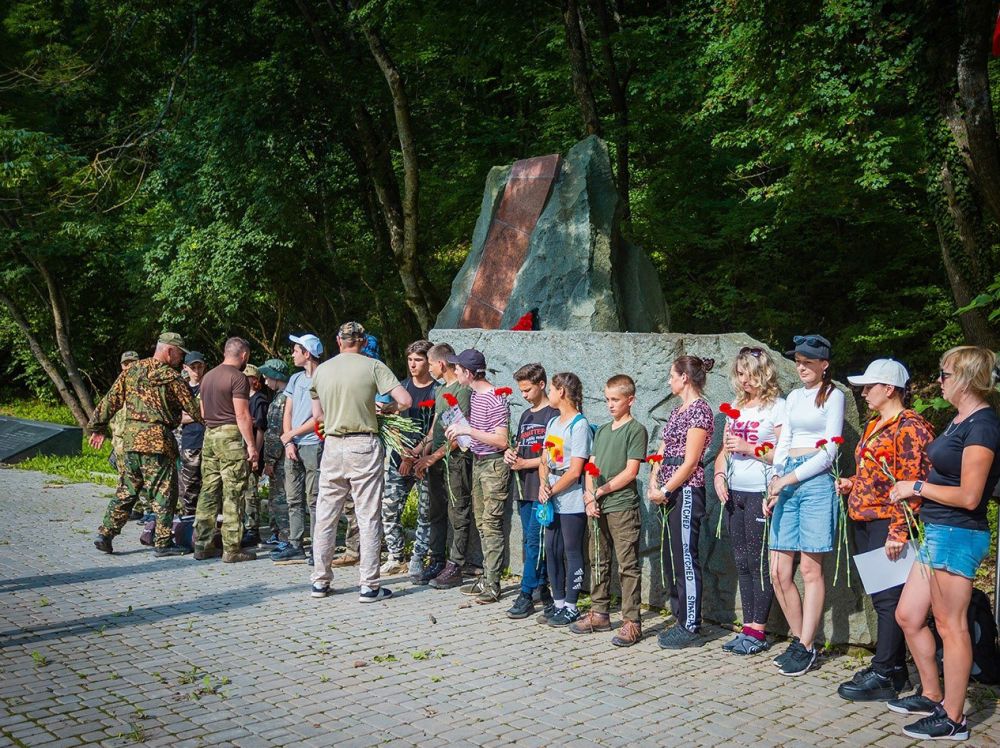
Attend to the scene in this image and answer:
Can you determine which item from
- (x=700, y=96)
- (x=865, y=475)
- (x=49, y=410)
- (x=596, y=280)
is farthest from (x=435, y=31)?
(x=49, y=410)

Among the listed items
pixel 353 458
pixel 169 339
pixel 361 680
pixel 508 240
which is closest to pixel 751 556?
pixel 361 680

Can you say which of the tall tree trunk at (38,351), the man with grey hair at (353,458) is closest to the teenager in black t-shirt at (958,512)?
the man with grey hair at (353,458)

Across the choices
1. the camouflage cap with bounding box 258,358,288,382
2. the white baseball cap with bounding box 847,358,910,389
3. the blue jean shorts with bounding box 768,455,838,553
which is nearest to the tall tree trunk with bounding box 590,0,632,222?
the camouflage cap with bounding box 258,358,288,382

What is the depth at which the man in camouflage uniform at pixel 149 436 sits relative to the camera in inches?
339

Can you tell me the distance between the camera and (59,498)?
1252 cm

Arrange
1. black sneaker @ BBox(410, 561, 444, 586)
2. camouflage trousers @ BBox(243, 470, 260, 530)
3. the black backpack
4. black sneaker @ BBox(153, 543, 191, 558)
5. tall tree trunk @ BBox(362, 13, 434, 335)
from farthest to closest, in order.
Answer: tall tree trunk @ BBox(362, 13, 434, 335), camouflage trousers @ BBox(243, 470, 260, 530), black sneaker @ BBox(153, 543, 191, 558), black sneaker @ BBox(410, 561, 444, 586), the black backpack

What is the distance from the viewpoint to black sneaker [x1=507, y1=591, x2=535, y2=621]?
6613 mm

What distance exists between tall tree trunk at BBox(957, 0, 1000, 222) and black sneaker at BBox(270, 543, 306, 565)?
742cm

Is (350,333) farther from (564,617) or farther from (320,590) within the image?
(564,617)

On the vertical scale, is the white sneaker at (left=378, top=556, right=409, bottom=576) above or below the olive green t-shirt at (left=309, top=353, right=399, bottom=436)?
below

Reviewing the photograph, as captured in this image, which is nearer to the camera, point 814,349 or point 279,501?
point 814,349

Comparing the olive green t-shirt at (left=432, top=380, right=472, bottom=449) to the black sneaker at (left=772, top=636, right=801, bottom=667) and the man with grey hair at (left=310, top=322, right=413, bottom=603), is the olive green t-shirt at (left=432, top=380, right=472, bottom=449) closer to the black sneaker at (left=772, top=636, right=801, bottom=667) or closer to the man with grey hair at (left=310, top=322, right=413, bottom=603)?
the man with grey hair at (left=310, top=322, right=413, bottom=603)

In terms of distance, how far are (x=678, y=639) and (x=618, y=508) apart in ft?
2.98

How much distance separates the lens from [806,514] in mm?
5414
